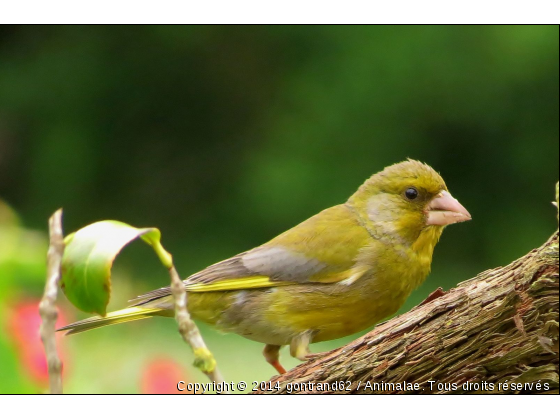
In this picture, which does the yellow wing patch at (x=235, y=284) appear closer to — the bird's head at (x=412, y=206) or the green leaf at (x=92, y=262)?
the bird's head at (x=412, y=206)

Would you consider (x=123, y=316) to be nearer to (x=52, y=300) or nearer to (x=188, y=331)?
(x=188, y=331)

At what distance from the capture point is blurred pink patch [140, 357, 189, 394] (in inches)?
100

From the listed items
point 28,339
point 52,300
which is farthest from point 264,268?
point 52,300

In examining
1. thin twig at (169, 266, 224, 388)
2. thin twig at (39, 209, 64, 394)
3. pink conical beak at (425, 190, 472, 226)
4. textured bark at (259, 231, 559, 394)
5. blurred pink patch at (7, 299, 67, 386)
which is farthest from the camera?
pink conical beak at (425, 190, 472, 226)

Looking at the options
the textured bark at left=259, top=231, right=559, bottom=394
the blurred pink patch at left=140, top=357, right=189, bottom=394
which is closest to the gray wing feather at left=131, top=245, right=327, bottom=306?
the blurred pink patch at left=140, top=357, right=189, bottom=394

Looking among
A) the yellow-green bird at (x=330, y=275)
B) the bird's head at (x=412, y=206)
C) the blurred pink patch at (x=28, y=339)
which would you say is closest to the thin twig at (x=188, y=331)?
the yellow-green bird at (x=330, y=275)

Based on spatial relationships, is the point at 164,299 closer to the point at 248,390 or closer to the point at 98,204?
the point at 248,390

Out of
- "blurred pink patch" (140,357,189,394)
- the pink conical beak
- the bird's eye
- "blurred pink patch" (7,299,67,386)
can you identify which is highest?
the bird's eye

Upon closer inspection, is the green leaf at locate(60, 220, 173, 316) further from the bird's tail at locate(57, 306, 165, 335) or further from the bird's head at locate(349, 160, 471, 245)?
the bird's head at locate(349, 160, 471, 245)

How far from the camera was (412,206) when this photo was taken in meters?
2.63

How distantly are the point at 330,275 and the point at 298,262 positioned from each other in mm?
132

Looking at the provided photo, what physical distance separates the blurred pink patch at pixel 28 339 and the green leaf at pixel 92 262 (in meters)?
1.15

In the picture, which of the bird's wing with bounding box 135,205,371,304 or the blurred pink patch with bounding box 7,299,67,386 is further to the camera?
the bird's wing with bounding box 135,205,371,304

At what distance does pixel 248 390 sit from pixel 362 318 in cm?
43
